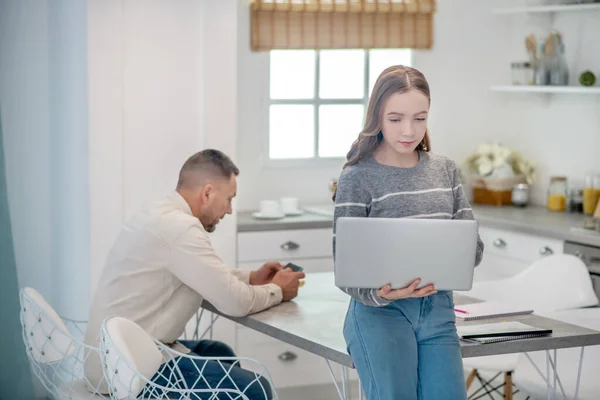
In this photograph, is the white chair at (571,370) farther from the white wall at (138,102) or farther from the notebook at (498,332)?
the white wall at (138,102)

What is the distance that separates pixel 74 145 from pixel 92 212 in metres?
0.31

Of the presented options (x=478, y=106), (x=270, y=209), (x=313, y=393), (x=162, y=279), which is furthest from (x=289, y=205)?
(x=162, y=279)

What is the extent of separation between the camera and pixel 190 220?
3.23 metres

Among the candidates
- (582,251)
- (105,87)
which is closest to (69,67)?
(105,87)

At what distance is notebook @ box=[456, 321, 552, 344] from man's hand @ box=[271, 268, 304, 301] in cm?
69

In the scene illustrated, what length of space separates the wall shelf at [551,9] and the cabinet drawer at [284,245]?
1610 millimetres

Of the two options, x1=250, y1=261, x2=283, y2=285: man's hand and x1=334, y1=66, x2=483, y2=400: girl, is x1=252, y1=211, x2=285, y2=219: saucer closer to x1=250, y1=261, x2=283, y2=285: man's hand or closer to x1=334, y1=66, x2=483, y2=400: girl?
x1=250, y1=261, x2=283, y2=285: man's hand

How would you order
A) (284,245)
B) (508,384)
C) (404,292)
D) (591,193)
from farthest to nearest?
1. (591,193)
2. (284,245)
3. (508,384)
4. (404,292)

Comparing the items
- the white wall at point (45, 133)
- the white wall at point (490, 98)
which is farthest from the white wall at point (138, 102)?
the white wall at point (490, 98)

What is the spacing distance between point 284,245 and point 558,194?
153 cm

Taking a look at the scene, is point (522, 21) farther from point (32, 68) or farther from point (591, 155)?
point (32, 68)

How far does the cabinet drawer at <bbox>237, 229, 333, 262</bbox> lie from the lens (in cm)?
464

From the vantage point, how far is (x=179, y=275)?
320 cm

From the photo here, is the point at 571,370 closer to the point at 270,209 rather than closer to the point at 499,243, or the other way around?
the point at 499,243
